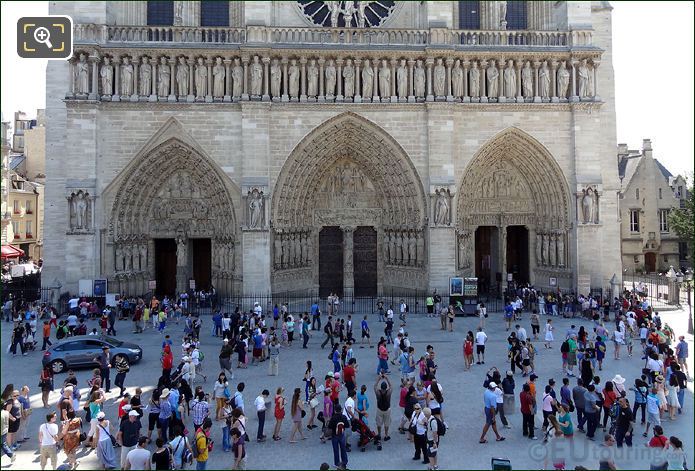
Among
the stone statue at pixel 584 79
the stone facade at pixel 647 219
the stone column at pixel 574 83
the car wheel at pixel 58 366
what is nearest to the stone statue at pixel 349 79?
the stone column at pixel 574 83

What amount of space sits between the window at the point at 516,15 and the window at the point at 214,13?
577 inches

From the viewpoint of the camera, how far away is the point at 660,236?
36.1 metres

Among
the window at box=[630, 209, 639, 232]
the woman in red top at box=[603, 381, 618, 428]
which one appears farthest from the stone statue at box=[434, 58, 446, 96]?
the window at box=[630, 209, 639, 232]

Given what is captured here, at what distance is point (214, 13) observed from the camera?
2650cm

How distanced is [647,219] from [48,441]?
123ft

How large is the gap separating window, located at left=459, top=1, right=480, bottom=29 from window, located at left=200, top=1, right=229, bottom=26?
1211cm

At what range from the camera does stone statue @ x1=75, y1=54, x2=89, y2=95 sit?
23.3 m

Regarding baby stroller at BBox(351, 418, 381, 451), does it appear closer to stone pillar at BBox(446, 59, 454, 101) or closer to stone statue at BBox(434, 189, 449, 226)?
stone statue at BBox(434, 189, 449, 226)

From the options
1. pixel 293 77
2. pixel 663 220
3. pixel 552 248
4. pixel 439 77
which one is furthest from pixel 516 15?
pixel 663 220

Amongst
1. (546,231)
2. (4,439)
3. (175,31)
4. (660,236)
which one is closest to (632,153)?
(660,236)

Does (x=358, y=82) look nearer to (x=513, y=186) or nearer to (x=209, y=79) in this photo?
(x=209, y=79)

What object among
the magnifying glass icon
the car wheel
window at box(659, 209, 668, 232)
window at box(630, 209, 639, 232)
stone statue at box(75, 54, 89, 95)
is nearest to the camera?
the magnifying glass icon

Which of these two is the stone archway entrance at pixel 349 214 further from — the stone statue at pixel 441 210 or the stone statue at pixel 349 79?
the stone statue at pixel 349 79

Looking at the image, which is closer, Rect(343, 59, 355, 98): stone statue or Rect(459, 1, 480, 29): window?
Rect(343, 59, 355, 98): stone statue
